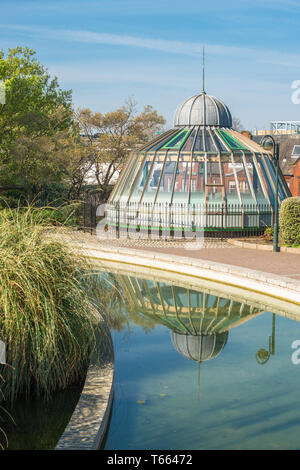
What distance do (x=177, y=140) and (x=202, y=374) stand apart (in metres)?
15.9

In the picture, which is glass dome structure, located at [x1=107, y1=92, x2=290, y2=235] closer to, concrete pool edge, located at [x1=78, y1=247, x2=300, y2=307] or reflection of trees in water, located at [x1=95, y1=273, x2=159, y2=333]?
concrete pool edge, located at [x1=78, y1=247, x2=300, y2=307]

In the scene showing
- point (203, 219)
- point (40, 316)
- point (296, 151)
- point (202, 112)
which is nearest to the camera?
point (40, 316)

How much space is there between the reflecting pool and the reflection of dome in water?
17 mm

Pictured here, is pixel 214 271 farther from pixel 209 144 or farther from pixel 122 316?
pixel 209 144

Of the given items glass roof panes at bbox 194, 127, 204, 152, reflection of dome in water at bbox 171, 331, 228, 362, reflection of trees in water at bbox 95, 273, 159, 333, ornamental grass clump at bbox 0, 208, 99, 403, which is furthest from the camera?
glass roof panes at bbox 194, 127, 204, 152

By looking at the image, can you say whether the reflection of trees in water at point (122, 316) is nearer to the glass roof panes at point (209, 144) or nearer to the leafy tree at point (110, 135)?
the glass roof panes at point (209, 144)

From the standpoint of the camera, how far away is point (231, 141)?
22859 mm

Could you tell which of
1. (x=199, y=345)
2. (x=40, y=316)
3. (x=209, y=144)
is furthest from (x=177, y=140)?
(x=40, y=316)

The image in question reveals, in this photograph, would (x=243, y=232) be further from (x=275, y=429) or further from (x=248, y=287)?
(x=275, y=429)

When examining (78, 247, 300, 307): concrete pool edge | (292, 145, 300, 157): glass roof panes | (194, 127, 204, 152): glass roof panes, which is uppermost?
(292, 145, 300, 157): glass roof panes

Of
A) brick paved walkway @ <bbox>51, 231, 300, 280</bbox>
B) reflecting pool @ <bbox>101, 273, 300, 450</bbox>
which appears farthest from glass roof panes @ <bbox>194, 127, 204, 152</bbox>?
reflecting pool @ <bbox>101, 273, 300, 450</bbox>

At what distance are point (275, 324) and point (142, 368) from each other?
3357 millimetres

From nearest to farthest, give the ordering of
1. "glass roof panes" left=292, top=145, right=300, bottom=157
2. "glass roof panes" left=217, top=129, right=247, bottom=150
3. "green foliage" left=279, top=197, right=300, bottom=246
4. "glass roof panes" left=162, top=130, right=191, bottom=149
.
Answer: "green foliage" left=279, top=197, right=300, bottom=246
"glass roof panes" left=217, top=129, right=247, bottom=150
"glass roof panes" left=162, top=130, right=191, bottom=149
"glass roof panes" left=292, top=145, right=300, bottom=157

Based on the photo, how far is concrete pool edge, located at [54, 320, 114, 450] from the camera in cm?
546
